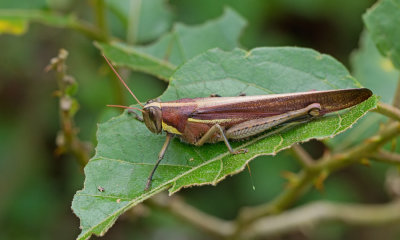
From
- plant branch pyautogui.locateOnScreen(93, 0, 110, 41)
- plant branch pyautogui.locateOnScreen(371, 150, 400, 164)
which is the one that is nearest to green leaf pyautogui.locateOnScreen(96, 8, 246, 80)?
plant branch pyautogui.locateOnScreen(93, 0, 110, 41)

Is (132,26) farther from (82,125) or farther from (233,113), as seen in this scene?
(82,125)

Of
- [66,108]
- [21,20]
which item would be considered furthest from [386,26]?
[21,20]

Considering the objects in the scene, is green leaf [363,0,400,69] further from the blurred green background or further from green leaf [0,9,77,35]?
the blurred green background

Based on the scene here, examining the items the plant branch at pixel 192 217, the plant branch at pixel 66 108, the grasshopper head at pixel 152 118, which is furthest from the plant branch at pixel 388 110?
the plant branch at pixel 192 217

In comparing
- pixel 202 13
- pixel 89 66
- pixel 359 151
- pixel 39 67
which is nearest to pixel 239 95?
pixel 359 151

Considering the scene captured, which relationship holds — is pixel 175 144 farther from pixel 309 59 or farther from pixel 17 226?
pixel 17 226

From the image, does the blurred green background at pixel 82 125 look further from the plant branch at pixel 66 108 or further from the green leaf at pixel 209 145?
the green leaf at pixel 209 145
